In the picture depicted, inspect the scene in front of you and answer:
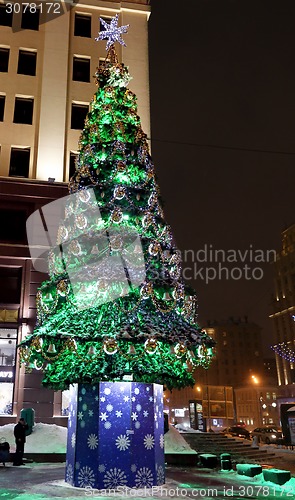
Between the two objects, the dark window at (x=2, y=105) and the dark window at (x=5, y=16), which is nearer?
the dark window at (x=2, y=105)

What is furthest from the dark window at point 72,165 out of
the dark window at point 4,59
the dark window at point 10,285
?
the dark window at point 4,59

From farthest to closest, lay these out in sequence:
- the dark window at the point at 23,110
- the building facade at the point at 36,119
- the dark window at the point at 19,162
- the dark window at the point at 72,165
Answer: the dark window at the point at 23,110
the dark window at the point at 72,165
the dark window at the point at 19,162
the building facade at the point at 36,119

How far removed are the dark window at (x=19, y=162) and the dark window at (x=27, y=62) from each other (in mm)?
5068

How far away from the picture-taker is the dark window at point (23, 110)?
83.3ft

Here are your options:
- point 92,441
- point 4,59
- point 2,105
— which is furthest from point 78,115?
point 92,441

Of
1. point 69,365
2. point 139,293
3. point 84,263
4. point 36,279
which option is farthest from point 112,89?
point 36,279

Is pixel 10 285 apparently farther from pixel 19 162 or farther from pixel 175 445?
pixel 175 445

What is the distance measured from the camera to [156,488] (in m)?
10.4

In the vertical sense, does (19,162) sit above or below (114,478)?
above

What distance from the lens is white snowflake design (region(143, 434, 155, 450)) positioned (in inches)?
418

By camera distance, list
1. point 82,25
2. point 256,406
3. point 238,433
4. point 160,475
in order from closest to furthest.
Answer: point 160,475 < point 82,25 < point 238,433 < point 256,406

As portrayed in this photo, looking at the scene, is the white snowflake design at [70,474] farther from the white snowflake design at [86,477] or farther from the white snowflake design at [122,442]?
the white snowflake design at [122,442]

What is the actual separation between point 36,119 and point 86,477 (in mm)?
20117

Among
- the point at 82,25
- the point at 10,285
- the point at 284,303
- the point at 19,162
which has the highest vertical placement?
the point at 82,25
